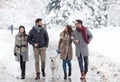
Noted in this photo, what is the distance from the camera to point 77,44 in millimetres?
15000

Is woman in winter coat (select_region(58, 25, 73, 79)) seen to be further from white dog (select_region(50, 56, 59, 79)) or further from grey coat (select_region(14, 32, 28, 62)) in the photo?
grey coat (select_region(14, 32, 28, 62))

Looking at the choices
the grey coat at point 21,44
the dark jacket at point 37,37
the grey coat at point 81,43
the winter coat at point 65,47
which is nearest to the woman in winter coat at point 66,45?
the winter coat at point 65,47

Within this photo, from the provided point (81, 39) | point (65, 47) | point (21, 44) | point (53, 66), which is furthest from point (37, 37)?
point (81, 39)

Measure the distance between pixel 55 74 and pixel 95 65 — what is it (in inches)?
154

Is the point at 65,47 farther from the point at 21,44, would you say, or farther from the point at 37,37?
the point at 21,44

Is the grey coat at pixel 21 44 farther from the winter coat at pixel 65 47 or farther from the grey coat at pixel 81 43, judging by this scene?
the grey coat at pixel 81 43

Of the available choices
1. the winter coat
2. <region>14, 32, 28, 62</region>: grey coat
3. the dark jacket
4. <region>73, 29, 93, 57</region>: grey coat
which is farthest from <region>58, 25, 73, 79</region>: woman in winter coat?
<region>14, 32, 28, 62</region>: grey coat

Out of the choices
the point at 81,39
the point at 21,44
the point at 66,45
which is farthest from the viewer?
the point at 21,44

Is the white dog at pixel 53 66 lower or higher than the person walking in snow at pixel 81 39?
lower

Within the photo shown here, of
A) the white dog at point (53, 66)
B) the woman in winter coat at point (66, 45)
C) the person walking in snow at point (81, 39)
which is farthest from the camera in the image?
the white dog at point (53, 66)

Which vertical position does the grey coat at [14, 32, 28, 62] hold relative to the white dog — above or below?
above

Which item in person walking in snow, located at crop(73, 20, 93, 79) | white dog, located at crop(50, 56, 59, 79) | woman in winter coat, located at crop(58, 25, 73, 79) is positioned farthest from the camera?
white dog, located at crop(50, 56, 59, 79)

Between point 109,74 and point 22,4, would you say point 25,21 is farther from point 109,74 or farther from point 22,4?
point 109,74

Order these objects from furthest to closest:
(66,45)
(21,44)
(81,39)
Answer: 1. (21,44)
2. (66,45)
3. (81,39)
